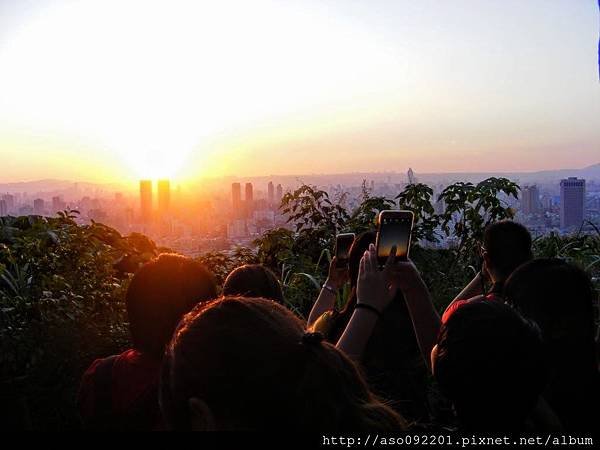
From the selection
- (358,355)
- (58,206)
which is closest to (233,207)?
(58,206)

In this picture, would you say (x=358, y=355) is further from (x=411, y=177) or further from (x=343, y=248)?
(x=411, y=177)

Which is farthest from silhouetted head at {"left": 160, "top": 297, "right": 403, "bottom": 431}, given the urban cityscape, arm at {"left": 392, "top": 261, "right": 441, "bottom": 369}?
the urban cityscape

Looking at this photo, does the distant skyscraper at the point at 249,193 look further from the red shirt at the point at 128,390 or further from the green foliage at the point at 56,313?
the red shirt at the point at 128,390

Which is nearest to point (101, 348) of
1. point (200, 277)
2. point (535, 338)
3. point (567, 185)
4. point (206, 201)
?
point (200, 277)

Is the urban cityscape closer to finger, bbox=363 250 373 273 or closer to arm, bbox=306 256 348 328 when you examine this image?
arm, bbox=306 256 348 328

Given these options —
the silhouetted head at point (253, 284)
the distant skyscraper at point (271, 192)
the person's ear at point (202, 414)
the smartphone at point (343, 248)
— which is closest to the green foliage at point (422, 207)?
the smartphone at point (343, 248)

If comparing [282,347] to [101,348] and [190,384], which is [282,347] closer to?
[190,384]
